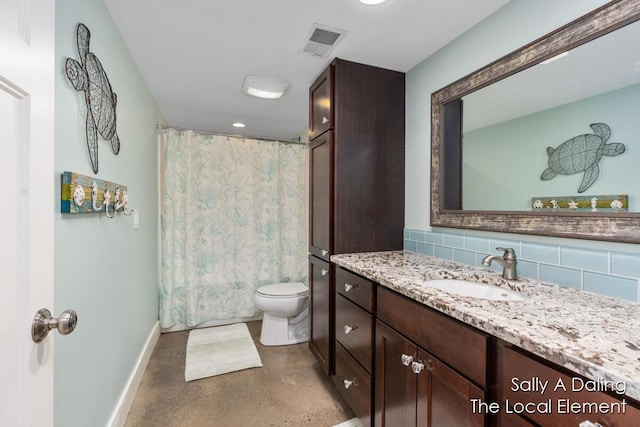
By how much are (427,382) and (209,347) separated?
201cm

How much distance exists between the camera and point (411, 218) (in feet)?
6.32

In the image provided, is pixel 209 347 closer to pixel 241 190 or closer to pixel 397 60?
pixel 241 190

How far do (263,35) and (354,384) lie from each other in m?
1.96

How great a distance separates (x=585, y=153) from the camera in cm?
104

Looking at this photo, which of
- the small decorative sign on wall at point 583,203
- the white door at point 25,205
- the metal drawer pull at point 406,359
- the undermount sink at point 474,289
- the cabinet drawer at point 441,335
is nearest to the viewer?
the white door at point 25,205

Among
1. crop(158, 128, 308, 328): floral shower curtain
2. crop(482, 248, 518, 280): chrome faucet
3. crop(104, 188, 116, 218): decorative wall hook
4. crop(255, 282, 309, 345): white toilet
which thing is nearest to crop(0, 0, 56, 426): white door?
crop(104, 188, 116, 218): decorative wall hook

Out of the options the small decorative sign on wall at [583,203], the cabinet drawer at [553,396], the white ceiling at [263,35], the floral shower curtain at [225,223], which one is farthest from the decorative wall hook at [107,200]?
the small decorative sign on wall at [583,203]

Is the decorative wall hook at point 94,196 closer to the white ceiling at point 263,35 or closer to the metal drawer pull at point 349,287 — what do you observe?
the white ceiling at point 263,35

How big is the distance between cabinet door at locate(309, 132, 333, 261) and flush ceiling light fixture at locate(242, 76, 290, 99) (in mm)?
519

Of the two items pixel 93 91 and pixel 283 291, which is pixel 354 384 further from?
pixel 93 91

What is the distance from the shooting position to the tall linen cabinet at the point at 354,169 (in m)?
1.82

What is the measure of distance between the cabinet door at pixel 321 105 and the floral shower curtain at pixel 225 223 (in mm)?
1018

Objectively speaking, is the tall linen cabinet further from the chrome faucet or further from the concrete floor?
the chrome faucet

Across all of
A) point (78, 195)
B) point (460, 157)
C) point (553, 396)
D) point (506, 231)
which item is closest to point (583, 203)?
point (506, 231)
